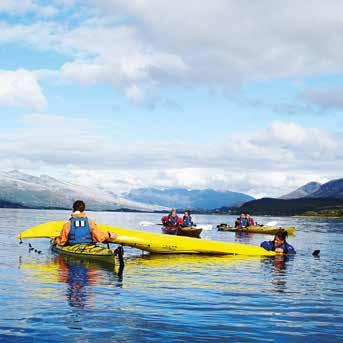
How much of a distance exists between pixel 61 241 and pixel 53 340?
17.7 meters

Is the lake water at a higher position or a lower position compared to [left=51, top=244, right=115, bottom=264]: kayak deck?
lower

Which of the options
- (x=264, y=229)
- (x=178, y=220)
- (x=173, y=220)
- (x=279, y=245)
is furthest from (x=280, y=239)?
(x=264, y=229)

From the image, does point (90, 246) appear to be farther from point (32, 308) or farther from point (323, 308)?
point (323, 308)

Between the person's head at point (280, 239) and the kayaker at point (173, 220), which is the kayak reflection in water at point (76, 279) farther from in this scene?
the kayaker at point (173, 220)

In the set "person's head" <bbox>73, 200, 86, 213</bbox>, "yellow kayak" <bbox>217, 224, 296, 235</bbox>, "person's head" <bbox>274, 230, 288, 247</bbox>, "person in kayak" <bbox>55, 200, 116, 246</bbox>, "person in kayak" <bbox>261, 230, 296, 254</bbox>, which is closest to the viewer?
"person's head" <bbox>73, 200, 86, 213</bbox>

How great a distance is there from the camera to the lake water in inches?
551

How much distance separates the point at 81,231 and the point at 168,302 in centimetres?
1214

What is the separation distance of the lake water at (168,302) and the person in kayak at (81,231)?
1425 millimetres

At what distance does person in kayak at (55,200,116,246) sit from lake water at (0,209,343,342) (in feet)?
4.68

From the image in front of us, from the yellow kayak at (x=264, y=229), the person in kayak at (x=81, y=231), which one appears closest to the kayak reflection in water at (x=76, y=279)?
the person in kayak at (x=81, y=231)

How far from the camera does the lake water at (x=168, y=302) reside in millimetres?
13984

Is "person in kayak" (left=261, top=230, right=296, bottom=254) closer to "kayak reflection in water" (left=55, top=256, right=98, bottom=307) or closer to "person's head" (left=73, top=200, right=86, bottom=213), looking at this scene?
"kayak reflection in water" (left=55, top=256, right=98, bottom=307)

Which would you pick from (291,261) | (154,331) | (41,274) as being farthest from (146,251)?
(154,331)

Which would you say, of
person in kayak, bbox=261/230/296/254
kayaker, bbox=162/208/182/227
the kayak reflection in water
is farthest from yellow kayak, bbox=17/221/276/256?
kayaker, bbox=162/208/182/227
